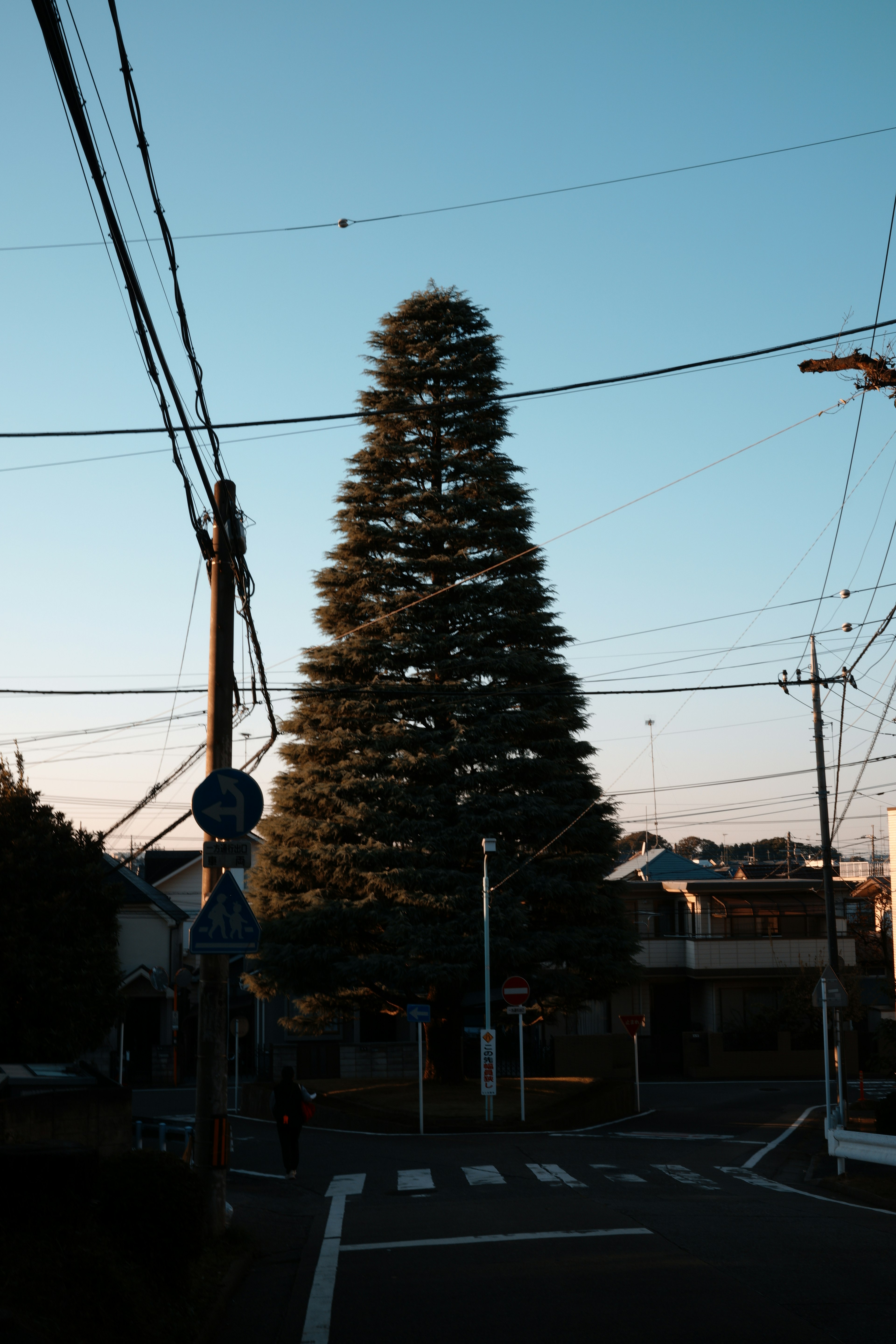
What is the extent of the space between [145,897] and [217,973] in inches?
1371

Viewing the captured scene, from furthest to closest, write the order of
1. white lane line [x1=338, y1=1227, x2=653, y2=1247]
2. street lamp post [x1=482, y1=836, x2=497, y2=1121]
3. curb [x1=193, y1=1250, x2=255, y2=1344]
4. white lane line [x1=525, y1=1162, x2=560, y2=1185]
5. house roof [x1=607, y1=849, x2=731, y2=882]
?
house roof [x1=607, y1=849, x2=731, y2=882]
street lamp post [x1=482, y1=836, x2=497, y2=1121]
white lane line [x1=525, y1=1162, x2=560, y2=1185]
white lane line [x1=338, y1=1227, x2=653, y2=1247]
curb [x1=193, y1=1250, x2=255, y2=1344]

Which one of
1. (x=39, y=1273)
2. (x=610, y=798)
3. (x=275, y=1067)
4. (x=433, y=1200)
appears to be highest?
(x=610, y=798)

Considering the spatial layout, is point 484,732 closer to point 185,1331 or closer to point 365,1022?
point 365,1022

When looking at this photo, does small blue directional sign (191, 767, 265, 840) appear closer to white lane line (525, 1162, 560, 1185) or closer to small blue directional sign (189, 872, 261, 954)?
small blue directional sign (189, 872, 261, 954)

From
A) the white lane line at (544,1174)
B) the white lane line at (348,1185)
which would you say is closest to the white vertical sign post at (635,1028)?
the white lane line at (544,1174)

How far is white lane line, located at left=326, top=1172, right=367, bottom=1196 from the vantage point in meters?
14.6

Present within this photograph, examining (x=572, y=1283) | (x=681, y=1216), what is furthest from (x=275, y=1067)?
(x=572, y=1283)

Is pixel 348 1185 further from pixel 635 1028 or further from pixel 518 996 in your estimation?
pixel 635 1028

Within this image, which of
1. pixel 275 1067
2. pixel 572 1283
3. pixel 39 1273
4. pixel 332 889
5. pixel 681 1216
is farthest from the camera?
pixel 275 1067

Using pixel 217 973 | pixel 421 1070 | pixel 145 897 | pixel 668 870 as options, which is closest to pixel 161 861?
pixel 145 897

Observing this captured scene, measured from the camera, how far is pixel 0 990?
1122 inches

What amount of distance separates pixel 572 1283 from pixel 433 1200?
5454mm

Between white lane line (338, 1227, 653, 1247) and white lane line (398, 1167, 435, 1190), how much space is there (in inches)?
173

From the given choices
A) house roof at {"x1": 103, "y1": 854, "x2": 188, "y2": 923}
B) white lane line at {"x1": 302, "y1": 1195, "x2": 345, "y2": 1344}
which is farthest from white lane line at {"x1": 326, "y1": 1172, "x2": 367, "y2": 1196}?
house roof at {"x1": 103, "y1": 854, "x2": 188, "y2": 923}
